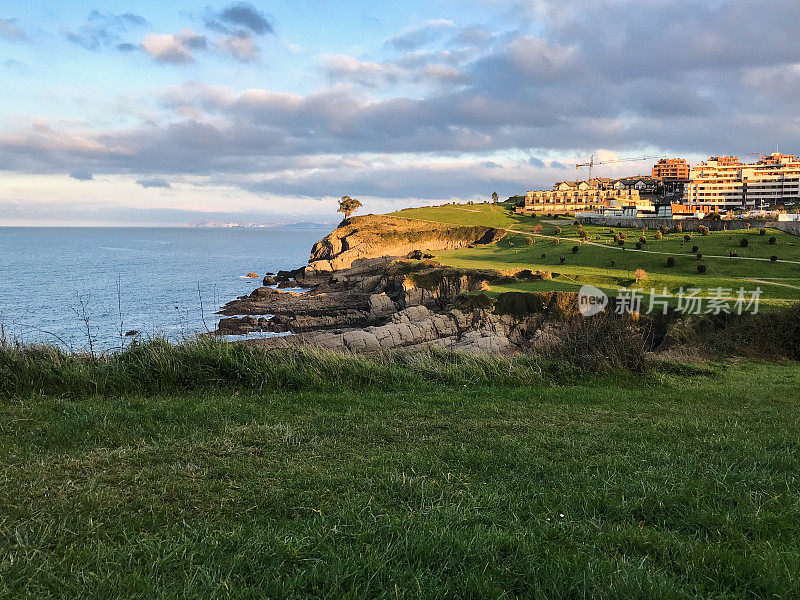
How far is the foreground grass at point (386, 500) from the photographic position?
329 centimetres

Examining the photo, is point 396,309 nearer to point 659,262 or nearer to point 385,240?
point 659,262

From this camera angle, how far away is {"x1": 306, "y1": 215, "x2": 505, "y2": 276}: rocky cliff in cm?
7625

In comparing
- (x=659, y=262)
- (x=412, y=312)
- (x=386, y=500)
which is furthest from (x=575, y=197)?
(x=386, y=500)

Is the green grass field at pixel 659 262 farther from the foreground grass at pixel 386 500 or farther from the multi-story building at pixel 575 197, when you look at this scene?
the multi-story building at pixel 575 197

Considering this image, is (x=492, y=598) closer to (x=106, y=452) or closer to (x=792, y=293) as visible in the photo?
(x=106, y=452)

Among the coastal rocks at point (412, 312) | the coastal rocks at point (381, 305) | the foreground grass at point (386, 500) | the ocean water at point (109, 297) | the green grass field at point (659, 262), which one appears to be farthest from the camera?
the coastal rocks at point (381, 305)

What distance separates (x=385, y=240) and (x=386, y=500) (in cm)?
7746

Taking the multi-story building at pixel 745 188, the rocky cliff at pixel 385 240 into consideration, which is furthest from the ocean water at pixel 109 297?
the multi-story building at pixel 745 188

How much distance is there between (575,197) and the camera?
4843 inches

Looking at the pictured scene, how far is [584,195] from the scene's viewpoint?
12338cm

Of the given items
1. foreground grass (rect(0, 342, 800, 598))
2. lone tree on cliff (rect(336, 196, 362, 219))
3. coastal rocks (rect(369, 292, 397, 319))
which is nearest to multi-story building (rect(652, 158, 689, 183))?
lone tree on cliff (rect(336, 196, 362, 219))

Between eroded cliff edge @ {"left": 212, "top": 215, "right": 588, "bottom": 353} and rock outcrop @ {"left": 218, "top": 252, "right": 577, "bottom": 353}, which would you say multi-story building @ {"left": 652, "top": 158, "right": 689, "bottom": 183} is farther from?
rock outcrop @ {"left": 218, "top": 252, "right": 577, "bottom": 353}

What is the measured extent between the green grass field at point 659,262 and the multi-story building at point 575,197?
1979 inches

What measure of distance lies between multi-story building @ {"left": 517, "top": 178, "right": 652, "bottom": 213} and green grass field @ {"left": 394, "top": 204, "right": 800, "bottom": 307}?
50.3 meters
